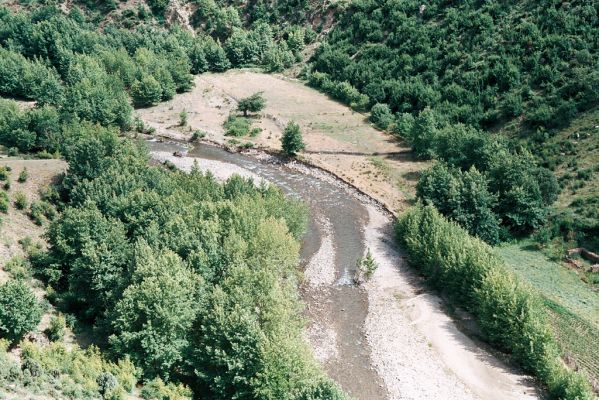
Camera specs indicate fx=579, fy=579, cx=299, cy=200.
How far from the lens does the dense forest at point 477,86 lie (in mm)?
76500

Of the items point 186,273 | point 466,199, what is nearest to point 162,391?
point 186,273

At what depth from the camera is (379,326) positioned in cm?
6159

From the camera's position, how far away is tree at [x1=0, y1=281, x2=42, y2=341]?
4705 cm

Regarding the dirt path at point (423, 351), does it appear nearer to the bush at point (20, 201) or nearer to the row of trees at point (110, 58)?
the bush at point (20, 201)

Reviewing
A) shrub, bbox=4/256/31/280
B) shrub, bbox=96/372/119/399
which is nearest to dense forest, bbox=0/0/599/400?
shrub, bbox=96/372/119/399

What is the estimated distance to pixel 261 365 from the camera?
44.8m

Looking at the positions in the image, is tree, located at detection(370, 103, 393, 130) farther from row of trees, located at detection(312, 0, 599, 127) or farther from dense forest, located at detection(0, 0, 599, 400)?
row of trees, located at detection(312, 0, 599, 127)

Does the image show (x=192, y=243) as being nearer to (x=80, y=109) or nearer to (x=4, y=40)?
(x=80, y=109)

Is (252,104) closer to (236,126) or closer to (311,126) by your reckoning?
(236,126)

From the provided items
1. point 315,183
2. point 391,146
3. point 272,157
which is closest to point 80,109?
point 272,157

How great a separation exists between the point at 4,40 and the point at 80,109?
47753mm

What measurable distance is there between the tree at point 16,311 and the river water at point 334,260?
87.1ft

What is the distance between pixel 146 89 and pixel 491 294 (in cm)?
8513

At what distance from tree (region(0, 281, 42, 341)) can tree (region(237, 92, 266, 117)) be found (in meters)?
71.6
